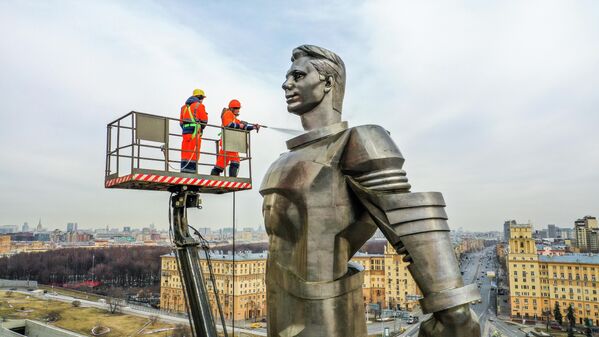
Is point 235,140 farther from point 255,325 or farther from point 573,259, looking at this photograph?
point 573,259

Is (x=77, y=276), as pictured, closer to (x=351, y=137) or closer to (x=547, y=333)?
(x=547, y=333)

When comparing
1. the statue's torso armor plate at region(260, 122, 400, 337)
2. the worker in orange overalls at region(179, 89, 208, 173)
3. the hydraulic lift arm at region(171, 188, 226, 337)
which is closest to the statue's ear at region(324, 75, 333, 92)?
the statue's torso armor plate at region(260, 122, 400, 337)

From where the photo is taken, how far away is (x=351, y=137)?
11.4ft

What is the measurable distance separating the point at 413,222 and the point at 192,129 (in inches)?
174

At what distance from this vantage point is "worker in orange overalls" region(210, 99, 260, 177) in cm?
688

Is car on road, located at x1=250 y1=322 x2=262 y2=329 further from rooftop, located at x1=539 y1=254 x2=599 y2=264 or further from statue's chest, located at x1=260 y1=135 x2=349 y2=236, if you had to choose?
statue's chest, located at x1=260 y1=135 x2=349 y2=236

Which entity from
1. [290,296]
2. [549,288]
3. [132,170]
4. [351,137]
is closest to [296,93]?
[351,137]

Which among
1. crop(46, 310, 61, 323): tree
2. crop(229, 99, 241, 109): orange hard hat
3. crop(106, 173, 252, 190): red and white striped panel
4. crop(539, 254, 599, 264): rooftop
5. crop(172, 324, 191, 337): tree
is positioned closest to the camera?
crop(106, 173, 252, 190): red and white striped panel

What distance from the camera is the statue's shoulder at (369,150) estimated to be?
3.29 metres

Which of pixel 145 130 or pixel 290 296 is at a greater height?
pixel 145 130

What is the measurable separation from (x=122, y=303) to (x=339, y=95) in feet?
234

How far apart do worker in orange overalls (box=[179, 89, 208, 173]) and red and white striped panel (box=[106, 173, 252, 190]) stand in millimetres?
174

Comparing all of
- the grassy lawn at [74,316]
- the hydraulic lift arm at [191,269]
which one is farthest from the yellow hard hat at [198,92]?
the grassy lawn at [74,316]

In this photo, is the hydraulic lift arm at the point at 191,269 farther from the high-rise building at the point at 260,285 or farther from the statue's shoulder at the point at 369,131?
the high-rise building at the point at 260,285
